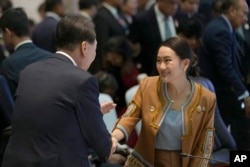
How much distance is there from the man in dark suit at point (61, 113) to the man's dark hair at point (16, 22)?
5.43 ft

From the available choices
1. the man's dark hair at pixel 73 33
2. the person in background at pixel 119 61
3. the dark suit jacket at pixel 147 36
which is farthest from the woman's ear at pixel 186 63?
the dark suit jacket at pixel 147 36

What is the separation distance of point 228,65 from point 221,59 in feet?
0.24

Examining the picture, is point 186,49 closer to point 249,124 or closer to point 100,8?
point 249,124

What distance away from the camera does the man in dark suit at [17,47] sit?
4215 mm

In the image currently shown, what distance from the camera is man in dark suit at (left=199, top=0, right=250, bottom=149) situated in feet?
16.9

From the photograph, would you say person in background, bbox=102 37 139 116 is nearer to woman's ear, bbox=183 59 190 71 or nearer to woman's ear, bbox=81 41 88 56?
woman's ear, bbox=183 59 190 71

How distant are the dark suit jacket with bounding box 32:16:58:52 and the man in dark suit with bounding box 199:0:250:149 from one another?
1.39 metres

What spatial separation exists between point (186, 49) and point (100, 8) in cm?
334

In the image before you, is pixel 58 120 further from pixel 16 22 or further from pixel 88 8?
pixel 88 8

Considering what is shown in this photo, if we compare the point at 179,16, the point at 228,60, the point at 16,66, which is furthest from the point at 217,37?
the point at 16,66

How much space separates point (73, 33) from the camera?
9.06 ft

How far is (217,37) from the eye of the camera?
5.18m

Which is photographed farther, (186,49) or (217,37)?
(217,37)

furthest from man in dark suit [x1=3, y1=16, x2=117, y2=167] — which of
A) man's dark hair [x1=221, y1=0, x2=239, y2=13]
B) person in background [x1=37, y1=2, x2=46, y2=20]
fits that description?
person in background [x1=37, y1=2, x2=46, y2=20]
